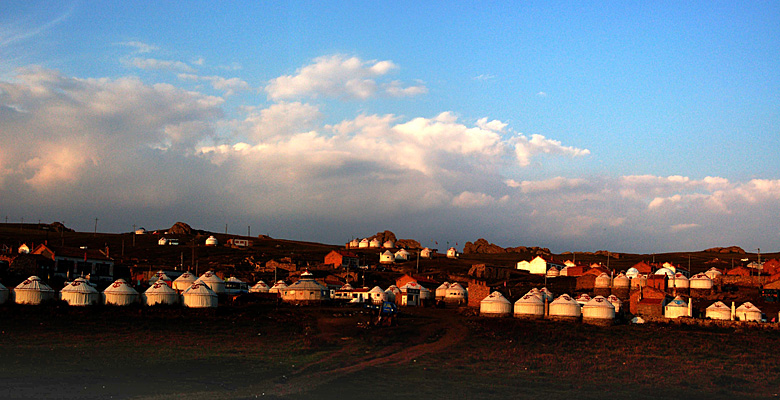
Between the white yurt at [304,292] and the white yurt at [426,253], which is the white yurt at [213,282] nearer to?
the white yurt at [304,292]

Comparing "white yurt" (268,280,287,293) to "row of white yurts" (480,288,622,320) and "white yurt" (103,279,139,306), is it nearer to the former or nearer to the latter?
"white yurt" (103,279,139,306)

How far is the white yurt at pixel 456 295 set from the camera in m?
101

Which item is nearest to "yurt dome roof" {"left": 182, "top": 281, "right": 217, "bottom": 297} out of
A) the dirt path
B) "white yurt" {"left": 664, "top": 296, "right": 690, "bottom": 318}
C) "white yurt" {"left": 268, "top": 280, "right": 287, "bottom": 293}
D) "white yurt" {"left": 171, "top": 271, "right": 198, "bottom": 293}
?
"white yurt" {"left": 171, "top": 271, "right": 198, "bottom": 293}

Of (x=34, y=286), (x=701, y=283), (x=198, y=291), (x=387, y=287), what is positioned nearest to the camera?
(x=34, y=286)

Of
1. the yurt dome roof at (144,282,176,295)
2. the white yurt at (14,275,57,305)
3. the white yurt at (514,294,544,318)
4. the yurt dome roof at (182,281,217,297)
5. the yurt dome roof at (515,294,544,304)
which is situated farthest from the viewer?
the yurt dome roof at (515,294,544,304)

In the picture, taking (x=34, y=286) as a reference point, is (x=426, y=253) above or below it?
above

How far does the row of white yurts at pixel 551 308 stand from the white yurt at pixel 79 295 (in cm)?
4100

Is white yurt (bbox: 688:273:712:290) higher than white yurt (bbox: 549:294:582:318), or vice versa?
white yurt (bbox: 688:273:712:290)

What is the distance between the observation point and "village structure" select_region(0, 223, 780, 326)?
73375 mm

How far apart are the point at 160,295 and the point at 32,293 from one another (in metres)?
11.8

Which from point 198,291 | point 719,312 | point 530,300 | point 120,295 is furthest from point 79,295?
point 719,312

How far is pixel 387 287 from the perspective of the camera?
4518 inches

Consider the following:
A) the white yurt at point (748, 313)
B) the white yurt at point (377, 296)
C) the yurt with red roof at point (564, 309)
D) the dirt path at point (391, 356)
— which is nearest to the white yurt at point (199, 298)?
the dirt path at point (391, 356)

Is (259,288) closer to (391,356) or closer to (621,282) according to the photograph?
(621,282)
